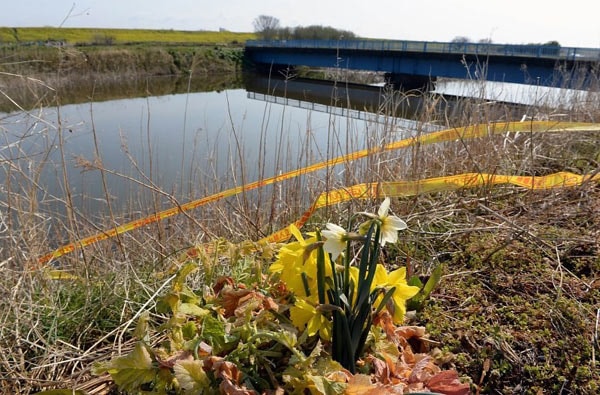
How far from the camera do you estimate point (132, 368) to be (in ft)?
2.77

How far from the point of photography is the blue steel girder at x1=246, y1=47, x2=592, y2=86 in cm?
1457

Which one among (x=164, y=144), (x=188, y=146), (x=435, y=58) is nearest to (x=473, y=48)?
(x=435, y=58)

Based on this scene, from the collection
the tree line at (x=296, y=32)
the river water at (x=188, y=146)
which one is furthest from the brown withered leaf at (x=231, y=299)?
the tree line at (x=296, y=32)

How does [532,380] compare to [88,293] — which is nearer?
[532,380]

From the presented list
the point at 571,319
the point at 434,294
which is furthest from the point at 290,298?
the point at 571,319

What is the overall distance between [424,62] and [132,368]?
17.9m

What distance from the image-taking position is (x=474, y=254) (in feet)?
5.53

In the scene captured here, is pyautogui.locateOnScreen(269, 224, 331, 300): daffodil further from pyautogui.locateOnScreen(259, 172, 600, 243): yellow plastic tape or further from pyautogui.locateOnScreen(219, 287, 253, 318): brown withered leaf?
pyautogui.locateOnScreen(259, 172, 600, 243): yellow plastic tape

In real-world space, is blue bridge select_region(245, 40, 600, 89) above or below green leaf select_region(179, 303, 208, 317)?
above

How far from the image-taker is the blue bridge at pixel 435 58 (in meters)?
14.0

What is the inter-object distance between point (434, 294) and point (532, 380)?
40 cm

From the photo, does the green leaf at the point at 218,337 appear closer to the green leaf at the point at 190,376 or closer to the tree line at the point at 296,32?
the green leaf at the point at 190,376

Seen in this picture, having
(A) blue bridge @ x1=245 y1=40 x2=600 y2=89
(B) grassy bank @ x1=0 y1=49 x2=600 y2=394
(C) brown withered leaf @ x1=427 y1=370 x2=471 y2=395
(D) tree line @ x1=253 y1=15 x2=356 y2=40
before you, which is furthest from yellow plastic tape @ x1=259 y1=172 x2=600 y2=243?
(D) tree line @ x1=253 y1=15 x2=356 y2=40

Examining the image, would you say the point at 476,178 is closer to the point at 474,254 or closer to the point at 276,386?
the point at 474,254
